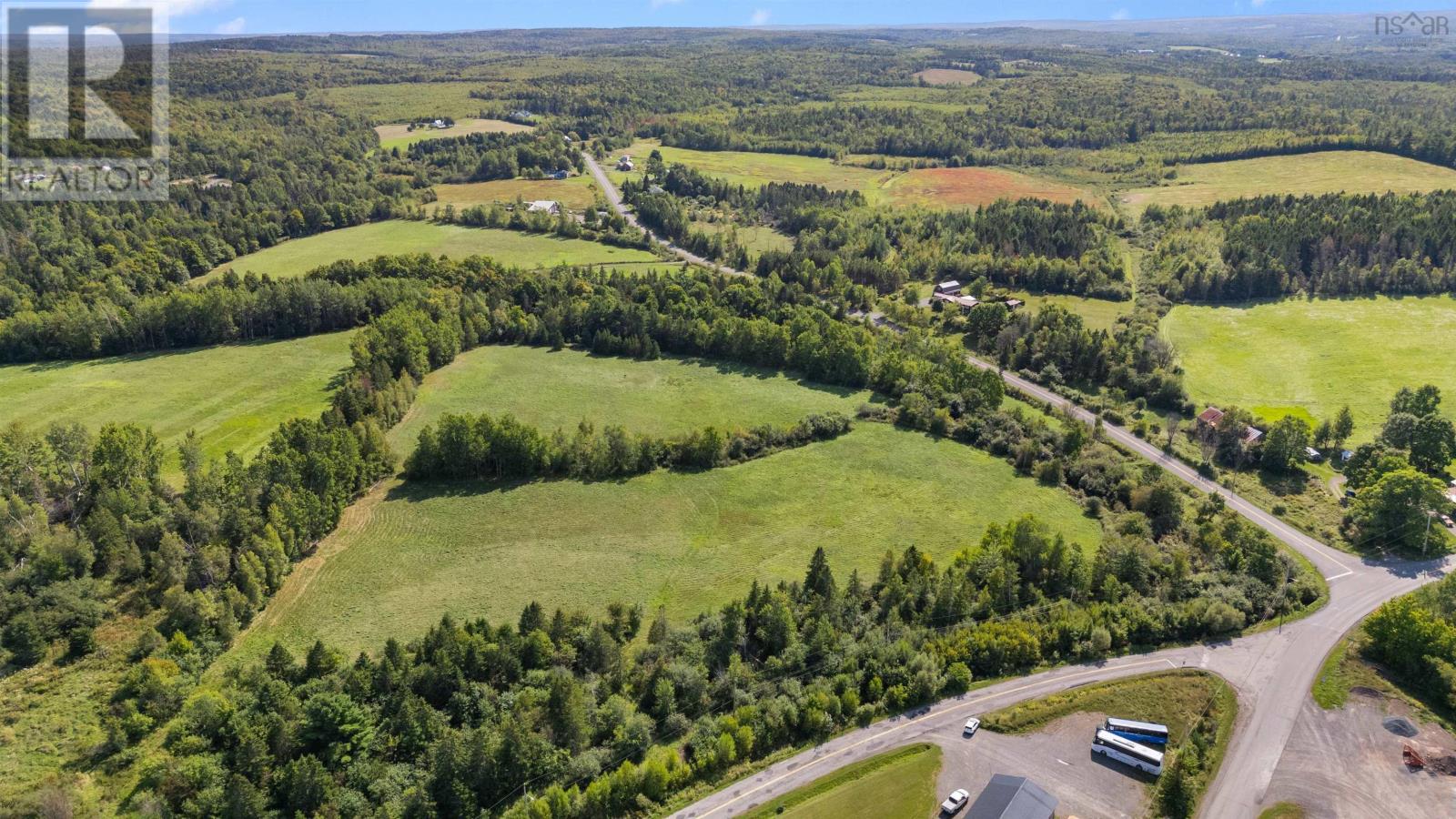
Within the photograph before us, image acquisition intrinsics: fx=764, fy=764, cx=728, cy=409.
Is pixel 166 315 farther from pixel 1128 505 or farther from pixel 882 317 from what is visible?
Result: pixel 1128 505

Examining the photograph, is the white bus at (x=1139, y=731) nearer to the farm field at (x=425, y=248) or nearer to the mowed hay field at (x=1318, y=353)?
the mowed hay field at (x=1318, y=353)

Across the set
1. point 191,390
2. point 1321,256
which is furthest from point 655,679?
point 1321,256

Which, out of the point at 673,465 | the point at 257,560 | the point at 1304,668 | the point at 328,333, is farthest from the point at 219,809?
the point at 328,333

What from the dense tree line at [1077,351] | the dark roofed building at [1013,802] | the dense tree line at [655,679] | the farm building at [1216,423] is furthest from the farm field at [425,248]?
the dark roofed building at [1013,802]

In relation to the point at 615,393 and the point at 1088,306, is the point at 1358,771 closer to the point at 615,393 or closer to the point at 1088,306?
the point at 615,393

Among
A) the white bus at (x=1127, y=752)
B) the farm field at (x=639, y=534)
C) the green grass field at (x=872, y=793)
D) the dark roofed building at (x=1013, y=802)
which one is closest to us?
the dark roofed building at (x=1013, y=802)

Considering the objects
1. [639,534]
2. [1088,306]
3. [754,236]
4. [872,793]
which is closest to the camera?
[872,793]
